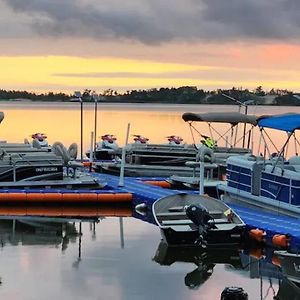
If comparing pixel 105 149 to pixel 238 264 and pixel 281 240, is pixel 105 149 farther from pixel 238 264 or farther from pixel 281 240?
pixel 281 240

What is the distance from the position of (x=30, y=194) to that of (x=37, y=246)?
4050 millimetres

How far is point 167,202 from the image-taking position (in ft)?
59.4

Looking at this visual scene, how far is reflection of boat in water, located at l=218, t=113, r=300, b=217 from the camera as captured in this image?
17.9 metres

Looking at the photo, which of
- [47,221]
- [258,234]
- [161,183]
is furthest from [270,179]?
[161,183]

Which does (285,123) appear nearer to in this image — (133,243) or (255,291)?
(133,243)

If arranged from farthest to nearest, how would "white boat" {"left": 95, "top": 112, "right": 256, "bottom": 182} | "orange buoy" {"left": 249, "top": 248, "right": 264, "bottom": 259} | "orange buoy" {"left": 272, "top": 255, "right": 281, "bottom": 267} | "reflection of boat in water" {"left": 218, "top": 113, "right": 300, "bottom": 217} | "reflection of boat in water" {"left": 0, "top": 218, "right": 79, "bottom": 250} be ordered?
"white boat" {"left": 95, "top": 112, "right": 256, "bottom": 182}
"reflection of boat in water" {"left": 0, "top": 218, "right": 79, "bottom": 250}
"reflection of boat in water" {"left": 218, "top": 113, "right": 300, "bottom": 217}
"orange buoy" {"left": 249, "top": 248, "right": 264, "bottom": 259}
"orange buoy" {"left": 272, "top": 255, "right": 281, "bottom": 267}

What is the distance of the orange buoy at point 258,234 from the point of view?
55.4 feet

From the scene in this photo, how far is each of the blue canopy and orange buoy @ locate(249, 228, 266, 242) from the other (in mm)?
2655

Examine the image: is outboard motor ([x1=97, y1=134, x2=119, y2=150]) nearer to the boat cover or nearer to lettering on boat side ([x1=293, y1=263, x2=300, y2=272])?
the boat cover

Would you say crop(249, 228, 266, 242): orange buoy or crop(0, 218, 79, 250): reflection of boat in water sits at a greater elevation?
crop(249, 228, 266, 242): orange buoy

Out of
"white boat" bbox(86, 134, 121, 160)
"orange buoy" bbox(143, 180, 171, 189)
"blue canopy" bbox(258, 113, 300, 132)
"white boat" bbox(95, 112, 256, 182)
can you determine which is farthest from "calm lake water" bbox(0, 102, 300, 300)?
"white boat" bbox(86, 134, 121, 160)

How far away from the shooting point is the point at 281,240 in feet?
52.9

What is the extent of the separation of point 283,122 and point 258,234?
3.14 metres

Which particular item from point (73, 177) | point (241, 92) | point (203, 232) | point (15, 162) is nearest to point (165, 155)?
point (73, 177)
